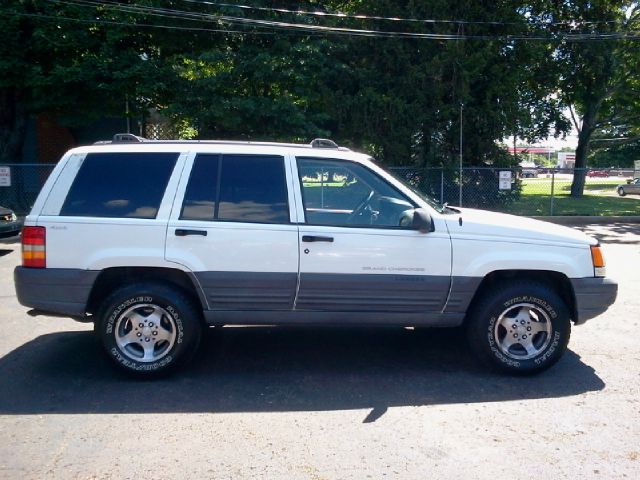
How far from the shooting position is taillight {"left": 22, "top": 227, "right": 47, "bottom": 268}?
496 centimetres

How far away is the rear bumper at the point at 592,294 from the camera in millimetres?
5152

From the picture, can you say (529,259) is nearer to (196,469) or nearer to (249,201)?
(249,201)

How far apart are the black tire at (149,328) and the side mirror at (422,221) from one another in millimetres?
1960

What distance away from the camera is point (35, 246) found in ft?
16.3

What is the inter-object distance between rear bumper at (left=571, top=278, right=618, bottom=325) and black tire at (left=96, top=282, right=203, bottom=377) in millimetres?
3206

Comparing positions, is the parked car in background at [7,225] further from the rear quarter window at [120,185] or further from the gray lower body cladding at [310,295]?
the rear quarter window at [120,185]

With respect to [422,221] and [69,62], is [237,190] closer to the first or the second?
[422,221]

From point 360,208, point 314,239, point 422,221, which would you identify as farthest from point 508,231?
point 314,239

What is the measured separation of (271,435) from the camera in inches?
161

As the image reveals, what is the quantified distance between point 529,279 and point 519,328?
1.42 feet

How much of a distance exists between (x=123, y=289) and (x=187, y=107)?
51.3 feet

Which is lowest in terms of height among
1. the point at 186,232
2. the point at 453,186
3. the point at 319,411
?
the point at 319,411

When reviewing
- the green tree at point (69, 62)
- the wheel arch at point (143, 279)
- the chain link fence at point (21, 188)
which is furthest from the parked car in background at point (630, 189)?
the wheel arch at point (143, 279)

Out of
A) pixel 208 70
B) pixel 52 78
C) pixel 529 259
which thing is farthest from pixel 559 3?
pixel 529 259
